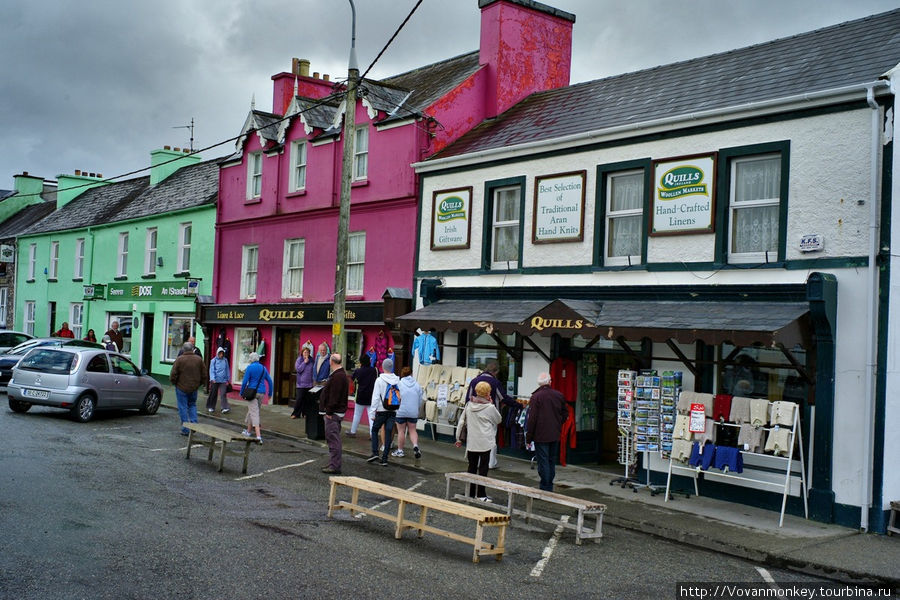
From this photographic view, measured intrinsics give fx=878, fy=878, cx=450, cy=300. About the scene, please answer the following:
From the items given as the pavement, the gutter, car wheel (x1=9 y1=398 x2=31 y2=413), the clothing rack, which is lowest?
the pavement

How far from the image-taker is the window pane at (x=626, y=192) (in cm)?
1501

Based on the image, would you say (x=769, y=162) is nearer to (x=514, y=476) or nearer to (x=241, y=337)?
(x=514, y=476)

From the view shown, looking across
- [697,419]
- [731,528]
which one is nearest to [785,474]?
[697,419]

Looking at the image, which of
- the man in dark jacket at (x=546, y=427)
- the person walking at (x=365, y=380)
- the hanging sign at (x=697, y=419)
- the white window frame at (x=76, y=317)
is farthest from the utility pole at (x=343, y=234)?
the white window frame at (x=76, y=317)

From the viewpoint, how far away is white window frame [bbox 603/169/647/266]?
1488 centimetres

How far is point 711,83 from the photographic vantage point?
15617 mm

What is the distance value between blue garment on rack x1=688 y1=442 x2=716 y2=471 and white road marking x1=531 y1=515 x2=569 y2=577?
8.92ft

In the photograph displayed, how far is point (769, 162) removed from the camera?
519 inches

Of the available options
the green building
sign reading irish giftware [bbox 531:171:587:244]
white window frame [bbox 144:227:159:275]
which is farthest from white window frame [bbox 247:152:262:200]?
sign reading irish giftware [bbox 531:171:587:244]

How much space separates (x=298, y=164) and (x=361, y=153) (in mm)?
3008

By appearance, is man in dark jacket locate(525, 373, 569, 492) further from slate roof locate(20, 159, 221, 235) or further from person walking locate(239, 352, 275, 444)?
slate roof locate(20, 159, 221, 235)

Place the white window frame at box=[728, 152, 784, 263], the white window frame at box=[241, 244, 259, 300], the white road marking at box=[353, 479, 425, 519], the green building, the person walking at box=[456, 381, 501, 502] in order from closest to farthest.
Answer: the white road marking at box=[353, 479, 425, 519], the person walking at box=[456, 381, 501, 502], the white window frame at box=[728, 152, 784, 263], the white window frame at box=[241, 244, 259, 300], the green building

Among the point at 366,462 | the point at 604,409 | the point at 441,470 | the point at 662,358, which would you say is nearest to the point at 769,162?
the point at 662,358

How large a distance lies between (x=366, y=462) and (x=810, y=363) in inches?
294
